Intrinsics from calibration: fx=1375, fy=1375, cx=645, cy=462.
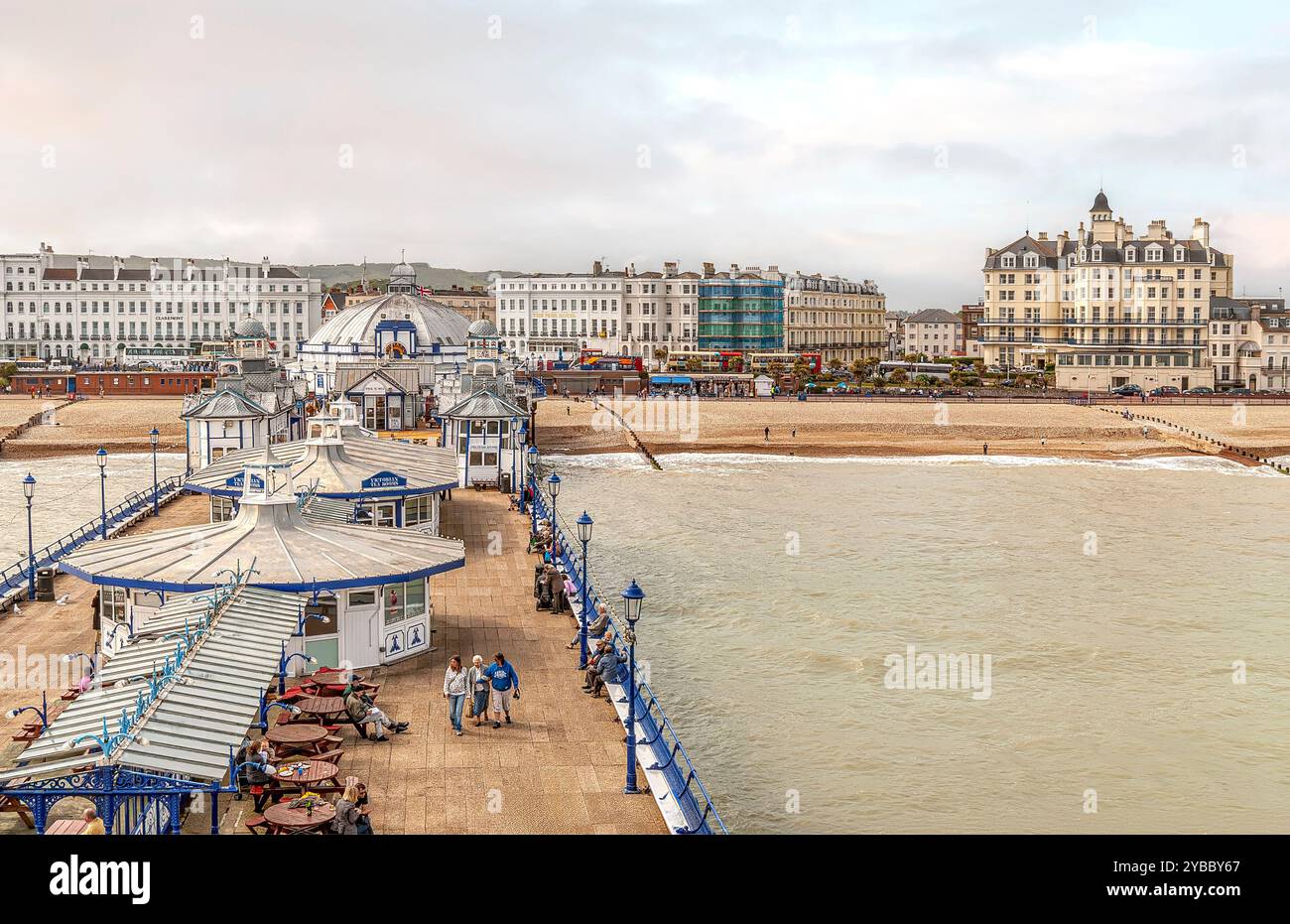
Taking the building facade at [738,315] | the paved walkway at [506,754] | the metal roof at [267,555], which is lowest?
the paved walkway at [506,754]

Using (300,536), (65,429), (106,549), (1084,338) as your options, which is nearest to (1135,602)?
(300,536)

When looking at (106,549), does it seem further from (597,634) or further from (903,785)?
(903,785)

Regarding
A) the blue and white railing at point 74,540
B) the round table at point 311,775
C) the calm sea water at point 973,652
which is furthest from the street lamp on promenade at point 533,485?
the round table at point 311,775

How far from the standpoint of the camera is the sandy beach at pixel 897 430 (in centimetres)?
6494

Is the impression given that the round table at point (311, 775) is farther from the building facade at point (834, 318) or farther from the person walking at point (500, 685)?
the building facade at point (834, 318)

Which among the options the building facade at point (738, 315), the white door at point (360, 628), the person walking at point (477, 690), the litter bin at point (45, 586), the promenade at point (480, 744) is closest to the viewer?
the promenade at point (480, 744)

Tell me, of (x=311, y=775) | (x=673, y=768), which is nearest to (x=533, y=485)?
(x=673, y=768)

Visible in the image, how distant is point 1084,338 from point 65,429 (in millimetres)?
66045

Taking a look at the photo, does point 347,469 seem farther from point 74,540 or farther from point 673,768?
point 673,768

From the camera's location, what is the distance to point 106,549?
61.3ft

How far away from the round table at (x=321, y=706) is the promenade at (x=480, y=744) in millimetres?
383

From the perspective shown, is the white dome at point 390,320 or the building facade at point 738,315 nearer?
the white dome at point 390,320

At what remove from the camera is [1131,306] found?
9425 cm

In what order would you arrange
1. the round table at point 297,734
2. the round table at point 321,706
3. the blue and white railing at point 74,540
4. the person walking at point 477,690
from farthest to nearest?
1. the blue and white railing at point 74,540
2. the person walking at point 477,690
3. the round table at point 321,706
4. the round table at point 297,734
